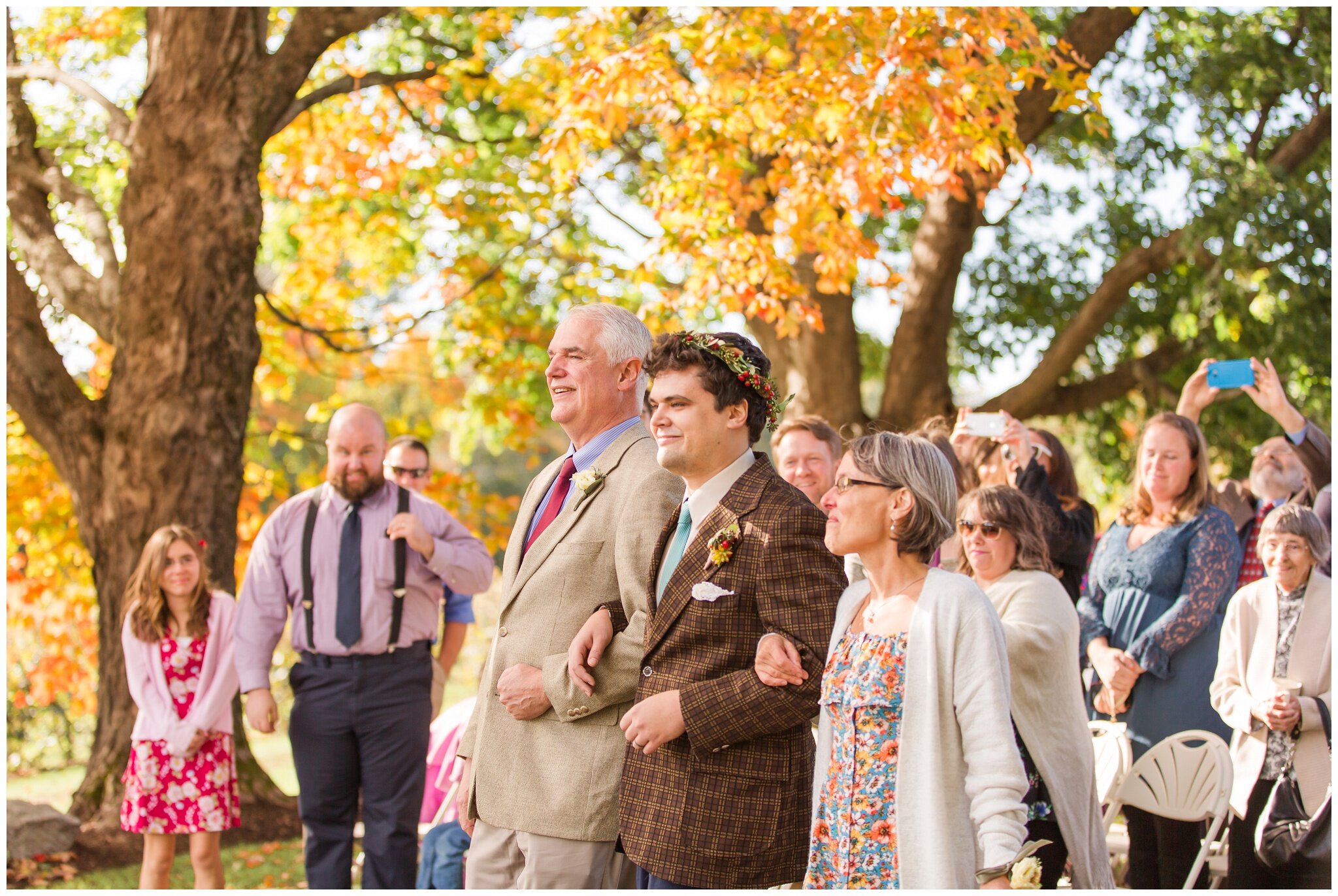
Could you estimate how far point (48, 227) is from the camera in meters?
8.11

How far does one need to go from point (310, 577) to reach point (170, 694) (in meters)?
0.86

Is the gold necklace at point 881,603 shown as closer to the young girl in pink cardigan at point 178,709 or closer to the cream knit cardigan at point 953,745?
the cream knit cardigan at point 953,745

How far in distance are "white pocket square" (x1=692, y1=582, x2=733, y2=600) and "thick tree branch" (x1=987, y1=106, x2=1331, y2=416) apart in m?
8.16

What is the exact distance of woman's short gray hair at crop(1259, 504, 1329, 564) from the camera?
15.3 feet

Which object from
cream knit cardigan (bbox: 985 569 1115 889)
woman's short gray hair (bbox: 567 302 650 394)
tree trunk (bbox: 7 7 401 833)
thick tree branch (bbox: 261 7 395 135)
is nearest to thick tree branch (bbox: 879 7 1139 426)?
thick tree branch (bbox: 261 7 395 135)

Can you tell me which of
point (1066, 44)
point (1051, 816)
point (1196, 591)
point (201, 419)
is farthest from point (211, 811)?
point (1066, 44)

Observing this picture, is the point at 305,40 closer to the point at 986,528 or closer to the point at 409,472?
the point at 409,472

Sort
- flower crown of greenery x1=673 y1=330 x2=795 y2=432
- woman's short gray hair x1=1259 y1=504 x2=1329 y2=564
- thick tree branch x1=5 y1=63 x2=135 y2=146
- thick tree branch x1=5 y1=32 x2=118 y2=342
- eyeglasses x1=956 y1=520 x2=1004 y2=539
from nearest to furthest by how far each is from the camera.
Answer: flower crown of greenery x1=673 y1=330 x2=795 y2=432, eyeglasses x1=956 y1=520 x2=1004 y2=539, woman's short gray hair x1=1259 y1=504 x2=1329 y2=564, thick tree branch x1=5 y1=63 x2=135 y2=146, thick tree branch x1=5 y1=32 x2=118 y2=342

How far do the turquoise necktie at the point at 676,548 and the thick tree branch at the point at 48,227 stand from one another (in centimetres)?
596

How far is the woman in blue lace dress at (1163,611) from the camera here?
4.83 m

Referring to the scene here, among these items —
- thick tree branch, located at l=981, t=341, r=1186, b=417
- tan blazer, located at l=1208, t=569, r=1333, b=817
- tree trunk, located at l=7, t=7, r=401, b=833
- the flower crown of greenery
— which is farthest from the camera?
thick tree branch, located at l=981, t=341, r=1186, b=417

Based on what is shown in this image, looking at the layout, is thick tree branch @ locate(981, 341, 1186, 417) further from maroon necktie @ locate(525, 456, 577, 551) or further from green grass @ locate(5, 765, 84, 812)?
green grass @ locate(5, 765, 84, 812)

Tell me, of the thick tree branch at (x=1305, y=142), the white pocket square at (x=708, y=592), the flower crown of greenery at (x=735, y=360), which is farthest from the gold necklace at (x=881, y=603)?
the thick tree branch at (x=1305, y=142)

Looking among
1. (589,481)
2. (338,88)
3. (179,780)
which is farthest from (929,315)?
(589,481)
